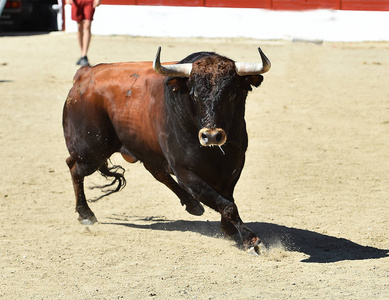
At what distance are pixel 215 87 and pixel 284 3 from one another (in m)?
9.94

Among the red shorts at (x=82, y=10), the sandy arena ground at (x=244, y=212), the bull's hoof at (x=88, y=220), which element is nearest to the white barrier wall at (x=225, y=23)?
the sandy arena ground at (x=244, y=212)

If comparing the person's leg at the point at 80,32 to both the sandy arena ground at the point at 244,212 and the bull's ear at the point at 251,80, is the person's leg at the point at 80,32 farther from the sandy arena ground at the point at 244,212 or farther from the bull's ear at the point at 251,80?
the bull's ear at the point at 251,80

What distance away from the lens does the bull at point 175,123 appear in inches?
177

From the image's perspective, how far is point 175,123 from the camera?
4863 mm

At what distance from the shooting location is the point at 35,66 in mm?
12008

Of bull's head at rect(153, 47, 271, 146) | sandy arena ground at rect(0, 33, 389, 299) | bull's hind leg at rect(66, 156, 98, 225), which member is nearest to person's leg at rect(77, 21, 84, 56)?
sandy arena ground at rect(0, 33, 389, 299)

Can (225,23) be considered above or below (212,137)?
below

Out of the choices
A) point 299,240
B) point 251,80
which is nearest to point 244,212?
point 299,240

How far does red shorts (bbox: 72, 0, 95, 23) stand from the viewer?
1123cm

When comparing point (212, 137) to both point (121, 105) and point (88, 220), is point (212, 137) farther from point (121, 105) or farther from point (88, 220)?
point (88, 220)

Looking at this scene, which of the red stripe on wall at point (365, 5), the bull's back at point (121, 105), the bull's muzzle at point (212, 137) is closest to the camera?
the bull's muzzle at point (212, 137)

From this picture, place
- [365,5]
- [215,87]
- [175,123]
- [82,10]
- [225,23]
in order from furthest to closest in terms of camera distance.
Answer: [225,23] < [365,5] < [82,10] < [175,123] < [215,87]

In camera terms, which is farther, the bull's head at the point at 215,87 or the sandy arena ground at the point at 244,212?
the bull's head at the point at 215,87

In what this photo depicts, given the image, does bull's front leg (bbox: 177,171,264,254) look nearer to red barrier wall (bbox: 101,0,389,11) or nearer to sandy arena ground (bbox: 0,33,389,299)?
sandy arena ground (bbox: 0,33,389,299)
